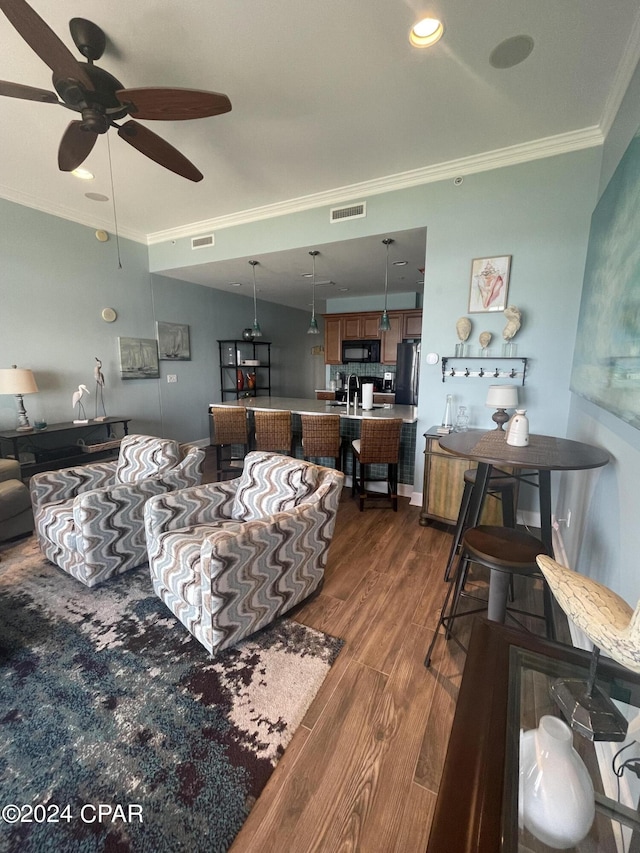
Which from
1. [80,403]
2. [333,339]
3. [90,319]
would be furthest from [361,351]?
[80,403]

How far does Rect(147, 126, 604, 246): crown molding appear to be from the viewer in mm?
2534

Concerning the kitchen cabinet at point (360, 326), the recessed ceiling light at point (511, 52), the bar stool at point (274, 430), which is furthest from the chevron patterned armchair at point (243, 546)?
the kitchen cabinet at point (360, 326)

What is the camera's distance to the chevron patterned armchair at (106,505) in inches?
83.7

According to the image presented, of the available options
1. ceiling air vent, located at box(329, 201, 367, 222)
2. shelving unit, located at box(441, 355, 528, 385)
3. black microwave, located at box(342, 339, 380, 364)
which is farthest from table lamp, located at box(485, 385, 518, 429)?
black microwave, located at box(342, 339, 380, 364)

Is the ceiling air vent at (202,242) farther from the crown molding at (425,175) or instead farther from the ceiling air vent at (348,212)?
the ceiling air vent at (348,212)

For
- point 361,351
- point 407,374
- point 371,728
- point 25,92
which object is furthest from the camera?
point 361,351

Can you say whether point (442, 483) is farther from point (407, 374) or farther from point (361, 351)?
point (361, 351)

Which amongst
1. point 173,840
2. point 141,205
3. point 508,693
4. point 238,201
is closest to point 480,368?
point 508,693

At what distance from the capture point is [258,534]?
1.64 meters

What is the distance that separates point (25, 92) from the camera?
1.71m

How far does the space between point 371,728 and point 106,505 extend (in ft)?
6.01

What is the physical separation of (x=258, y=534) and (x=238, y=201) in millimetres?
3537

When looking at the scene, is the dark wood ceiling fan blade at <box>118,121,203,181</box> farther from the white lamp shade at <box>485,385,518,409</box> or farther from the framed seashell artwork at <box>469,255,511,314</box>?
the white lamp shade at <box>485,385,518,409</box>

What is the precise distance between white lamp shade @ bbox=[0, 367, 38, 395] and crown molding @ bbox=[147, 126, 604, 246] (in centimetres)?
255
